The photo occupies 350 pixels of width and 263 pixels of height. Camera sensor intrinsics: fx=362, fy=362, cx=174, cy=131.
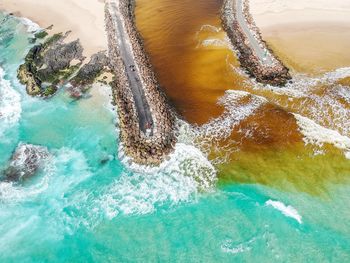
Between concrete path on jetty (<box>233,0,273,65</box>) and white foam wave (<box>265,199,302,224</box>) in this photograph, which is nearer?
white foam wave (<box>265,199,302,224</box>)

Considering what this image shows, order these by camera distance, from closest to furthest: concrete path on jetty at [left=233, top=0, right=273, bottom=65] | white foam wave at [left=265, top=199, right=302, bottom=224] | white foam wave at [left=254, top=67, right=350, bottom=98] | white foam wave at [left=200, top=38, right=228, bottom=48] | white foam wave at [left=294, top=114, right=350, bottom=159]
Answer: white foam wave at [left=265, top=199, right=302, bottom=224] → white foam wave at [left=294, top=114, right=350, bottom=159] → white foam wave at [left=254, top=67, right=350, bottom=98] → concrete path on jetty at [left=233, top=0, right=273, bottom=65] → white foam wave at [left=200, top=38, right=228, bottom=48]

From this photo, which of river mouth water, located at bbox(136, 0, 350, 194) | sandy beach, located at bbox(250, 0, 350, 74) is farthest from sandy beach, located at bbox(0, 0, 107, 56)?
sandy beach, located at bbox(250, 0, 350, 74)

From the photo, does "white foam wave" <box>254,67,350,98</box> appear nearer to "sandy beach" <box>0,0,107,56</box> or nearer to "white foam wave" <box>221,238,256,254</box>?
"white foam wave" <box>221,238,256,254</box>

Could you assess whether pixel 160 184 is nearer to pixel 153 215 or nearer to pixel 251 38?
pixel 153 215

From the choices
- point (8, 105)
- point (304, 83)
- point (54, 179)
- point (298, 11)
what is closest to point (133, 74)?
point (8, 105)

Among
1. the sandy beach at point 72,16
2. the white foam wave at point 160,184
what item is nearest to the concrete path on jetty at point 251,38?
the white foam wave at point 160,184

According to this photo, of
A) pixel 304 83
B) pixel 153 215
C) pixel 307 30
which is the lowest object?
pixel 153 215
